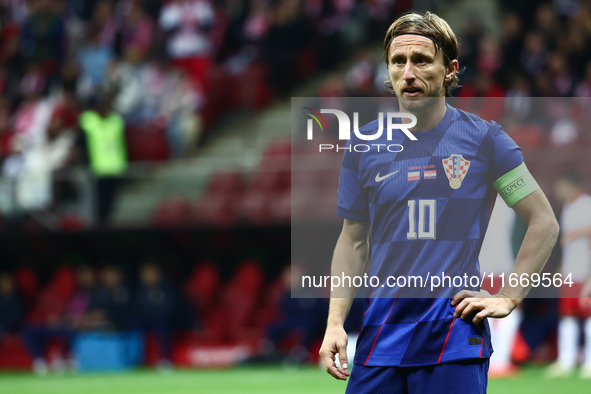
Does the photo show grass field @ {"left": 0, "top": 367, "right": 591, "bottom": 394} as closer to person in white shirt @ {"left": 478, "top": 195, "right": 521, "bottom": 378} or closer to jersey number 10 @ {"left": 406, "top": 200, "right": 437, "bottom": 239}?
person in white shirt @ {"left": 478, "top": 195, "right": 521, "bottom": 378}

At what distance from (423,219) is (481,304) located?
0.32 metres

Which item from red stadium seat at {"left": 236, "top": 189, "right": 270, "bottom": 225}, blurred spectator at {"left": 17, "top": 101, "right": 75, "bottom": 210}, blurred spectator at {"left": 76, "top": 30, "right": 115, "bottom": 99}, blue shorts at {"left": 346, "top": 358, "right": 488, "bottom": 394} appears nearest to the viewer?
blue shorts at {"left": 346, "top": 358, "right": 488, "bottom": 394}

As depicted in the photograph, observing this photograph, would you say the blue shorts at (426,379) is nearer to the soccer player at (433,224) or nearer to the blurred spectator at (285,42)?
the soccer player at (433,224)

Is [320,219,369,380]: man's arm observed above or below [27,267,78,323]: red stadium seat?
above

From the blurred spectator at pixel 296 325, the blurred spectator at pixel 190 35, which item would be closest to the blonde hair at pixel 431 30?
the blurred spectator at pixel 296 325

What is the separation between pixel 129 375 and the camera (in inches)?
438

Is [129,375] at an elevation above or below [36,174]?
below

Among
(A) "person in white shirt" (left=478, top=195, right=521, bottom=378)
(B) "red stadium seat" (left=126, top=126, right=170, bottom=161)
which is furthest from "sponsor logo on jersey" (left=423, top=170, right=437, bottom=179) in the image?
(B) "red stadium seat" (left=126, top=126, right=170, bottom=161)

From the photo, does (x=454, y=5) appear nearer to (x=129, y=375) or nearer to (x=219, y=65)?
(x=219, y=65)

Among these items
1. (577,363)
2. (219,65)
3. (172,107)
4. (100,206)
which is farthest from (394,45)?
(219,65)

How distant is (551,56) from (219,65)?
6.35m

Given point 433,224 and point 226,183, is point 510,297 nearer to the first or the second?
point 433,224

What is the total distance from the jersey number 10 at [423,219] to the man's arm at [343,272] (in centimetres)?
22

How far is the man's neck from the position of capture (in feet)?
8.68
